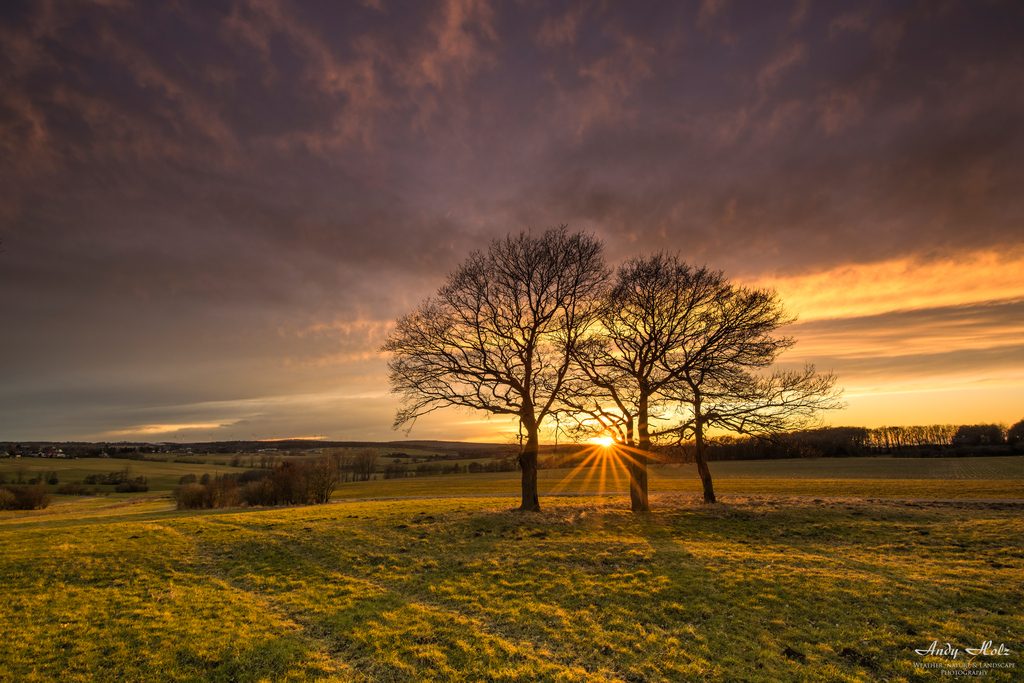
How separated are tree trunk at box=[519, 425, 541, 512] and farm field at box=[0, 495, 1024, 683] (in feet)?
15.1

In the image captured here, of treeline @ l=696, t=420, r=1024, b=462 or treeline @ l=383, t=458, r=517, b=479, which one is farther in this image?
treeline @ l=383, t=458, r=517, b=479

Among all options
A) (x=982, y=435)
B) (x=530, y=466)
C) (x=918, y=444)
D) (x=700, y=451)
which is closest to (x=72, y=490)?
(x=530, y=466)

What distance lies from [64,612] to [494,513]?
1712 cm

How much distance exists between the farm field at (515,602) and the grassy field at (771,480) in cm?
2147

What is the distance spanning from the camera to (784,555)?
1461 cm

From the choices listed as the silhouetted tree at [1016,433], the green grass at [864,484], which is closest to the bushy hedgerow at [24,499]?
the green grass at [864,484]

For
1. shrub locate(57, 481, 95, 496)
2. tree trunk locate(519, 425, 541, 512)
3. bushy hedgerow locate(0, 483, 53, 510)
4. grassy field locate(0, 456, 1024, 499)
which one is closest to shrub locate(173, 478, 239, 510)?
grassy field locate(0, 456, 1024, 499)

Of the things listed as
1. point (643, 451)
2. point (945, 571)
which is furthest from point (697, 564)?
point (643, 451)

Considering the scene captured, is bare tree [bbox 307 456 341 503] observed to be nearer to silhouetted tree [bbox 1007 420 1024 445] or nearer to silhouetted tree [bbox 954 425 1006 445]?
silhouetted tree [bbox 954 425 1006 445]

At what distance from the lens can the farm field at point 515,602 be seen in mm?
7898

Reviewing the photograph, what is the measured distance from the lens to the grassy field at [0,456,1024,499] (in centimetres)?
3794

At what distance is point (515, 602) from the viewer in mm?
10945

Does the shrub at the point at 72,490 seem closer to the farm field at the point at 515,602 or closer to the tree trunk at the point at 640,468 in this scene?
the farm field at the point at 515,602

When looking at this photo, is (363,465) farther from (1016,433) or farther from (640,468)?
(1016,433)
